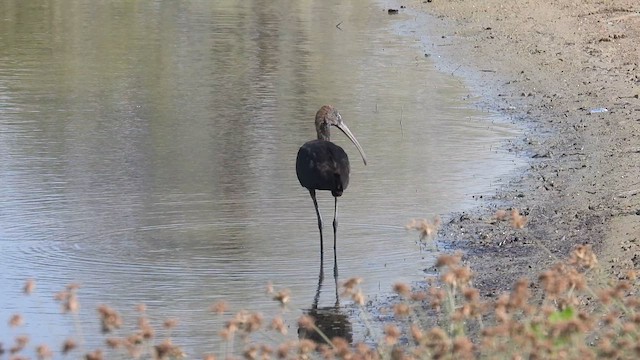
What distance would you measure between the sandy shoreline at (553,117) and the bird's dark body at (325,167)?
34.4 inches

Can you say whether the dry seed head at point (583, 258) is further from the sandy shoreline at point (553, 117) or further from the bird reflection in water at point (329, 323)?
the bird reflection in water at point (329, 323)

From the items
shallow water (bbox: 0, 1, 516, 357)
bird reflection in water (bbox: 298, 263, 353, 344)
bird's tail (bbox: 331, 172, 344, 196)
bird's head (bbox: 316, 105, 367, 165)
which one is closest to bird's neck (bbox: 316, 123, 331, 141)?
bird's head (bbox: 316, 105, 367, 165)

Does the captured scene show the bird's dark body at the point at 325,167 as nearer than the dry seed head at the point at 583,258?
No

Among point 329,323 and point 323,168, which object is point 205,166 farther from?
point 329,323

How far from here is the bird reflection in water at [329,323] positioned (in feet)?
23.4

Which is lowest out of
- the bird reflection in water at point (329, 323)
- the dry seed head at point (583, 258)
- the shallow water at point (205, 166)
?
the shallow water at point (205, 166)

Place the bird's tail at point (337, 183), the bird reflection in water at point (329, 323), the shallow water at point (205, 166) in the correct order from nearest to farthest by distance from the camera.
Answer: the bird reflection in water at point (329, 323)
the shallow water at point (205, 166)
the bird's tail at point (337, 183)

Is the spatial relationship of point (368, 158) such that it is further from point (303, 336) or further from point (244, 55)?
point (244, 55)

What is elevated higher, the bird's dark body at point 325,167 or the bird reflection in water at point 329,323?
the bird's dark body at point 325,167

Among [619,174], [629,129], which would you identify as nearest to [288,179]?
[619,174]

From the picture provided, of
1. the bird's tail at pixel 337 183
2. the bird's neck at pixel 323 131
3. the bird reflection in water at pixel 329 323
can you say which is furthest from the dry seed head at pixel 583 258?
the bird's neck at pixel 323 131

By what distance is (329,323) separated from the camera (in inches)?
296

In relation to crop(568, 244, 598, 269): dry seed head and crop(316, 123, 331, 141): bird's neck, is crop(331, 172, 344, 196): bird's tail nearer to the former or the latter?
crop(316, 123, 331, 141): bird's neck

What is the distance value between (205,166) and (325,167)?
9.80 feet
